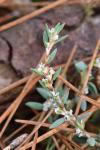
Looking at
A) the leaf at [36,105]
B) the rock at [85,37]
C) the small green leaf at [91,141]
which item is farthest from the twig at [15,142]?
the rock at [85,37]

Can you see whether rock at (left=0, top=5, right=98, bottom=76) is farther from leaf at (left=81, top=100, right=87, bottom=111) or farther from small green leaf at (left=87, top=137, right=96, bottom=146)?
small green leaf at (left=87, top=137, right=96, bottom=146)

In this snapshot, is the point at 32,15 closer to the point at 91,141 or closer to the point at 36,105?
the point at 36,105

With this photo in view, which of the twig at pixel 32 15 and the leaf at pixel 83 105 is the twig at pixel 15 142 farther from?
the twig at pixel 32 15

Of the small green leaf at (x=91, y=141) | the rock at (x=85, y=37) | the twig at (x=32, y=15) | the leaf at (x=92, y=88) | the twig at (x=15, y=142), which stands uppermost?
the twig at (x=32, y=15)

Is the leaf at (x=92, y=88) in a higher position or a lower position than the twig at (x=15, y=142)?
lower

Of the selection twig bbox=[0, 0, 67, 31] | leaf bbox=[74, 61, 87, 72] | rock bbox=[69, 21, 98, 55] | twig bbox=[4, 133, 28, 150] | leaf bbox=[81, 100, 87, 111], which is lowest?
leaf bbox=[81, 100, 87, 111]

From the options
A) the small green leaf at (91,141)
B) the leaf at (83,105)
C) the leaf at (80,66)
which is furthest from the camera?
the leaf at (80,66)

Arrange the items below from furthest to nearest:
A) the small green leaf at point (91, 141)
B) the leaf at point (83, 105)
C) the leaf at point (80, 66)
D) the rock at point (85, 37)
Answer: the rock at point (85, 37), the leaf at point (80, 66), the leaf at point (83, 105), the small green leaf at point (91, 141)

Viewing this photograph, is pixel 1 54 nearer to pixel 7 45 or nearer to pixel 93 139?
pixel 7 45

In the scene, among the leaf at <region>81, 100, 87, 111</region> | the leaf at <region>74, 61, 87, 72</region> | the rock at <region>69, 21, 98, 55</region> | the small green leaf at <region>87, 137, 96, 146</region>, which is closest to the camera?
the small green leaf at <region>87, 137, 96, 146</region>

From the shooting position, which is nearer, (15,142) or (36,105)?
(15,142)

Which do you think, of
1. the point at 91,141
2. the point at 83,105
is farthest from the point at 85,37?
the point at 91,141

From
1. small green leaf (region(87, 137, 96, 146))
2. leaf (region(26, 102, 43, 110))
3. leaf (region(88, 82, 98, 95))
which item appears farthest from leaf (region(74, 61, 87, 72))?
small green leaf (region(87, 137, 96, 146))
